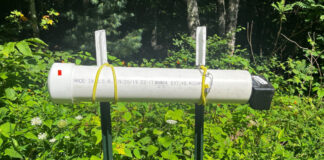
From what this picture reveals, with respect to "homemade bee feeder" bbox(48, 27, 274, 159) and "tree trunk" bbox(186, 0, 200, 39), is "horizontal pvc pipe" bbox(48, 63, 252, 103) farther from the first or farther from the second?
"tree trunk" bbox(186, 0, 200, 39)

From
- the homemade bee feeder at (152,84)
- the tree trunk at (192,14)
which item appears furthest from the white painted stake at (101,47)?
the tree trunk at (192,14)

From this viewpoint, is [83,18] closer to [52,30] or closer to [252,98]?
[52,30]

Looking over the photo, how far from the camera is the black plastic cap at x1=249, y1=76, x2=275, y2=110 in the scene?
1228 millimetres

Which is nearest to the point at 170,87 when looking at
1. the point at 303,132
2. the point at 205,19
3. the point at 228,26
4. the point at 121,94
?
the point at 121,94

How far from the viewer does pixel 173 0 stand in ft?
36.2

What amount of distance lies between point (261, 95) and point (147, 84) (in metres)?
0.61

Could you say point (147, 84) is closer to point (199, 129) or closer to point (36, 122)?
point (199, 129)

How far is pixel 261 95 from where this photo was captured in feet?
4.04

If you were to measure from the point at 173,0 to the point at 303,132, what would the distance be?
9848 mm

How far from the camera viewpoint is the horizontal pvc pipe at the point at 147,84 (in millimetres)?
1107

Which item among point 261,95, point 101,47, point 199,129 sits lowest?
point 199,129

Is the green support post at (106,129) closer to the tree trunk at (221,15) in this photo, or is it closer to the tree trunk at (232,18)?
the tree trunk at (232,18)

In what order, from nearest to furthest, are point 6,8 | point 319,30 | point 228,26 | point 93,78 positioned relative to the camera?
point 93,78
point 319,30
point 228,26
point 6,8

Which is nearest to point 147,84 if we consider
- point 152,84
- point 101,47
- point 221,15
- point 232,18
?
point 152,84
